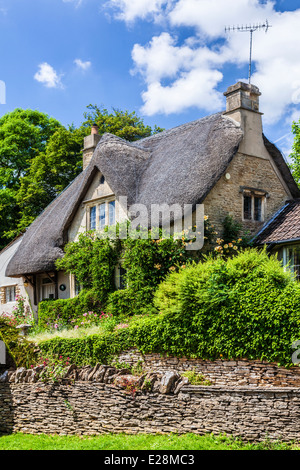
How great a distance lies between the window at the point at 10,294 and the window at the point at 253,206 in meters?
13.4

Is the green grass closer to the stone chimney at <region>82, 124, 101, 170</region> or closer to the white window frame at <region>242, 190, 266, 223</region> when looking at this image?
the white window frame at <region>242, 190, 266, 223</region>

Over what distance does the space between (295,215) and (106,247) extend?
6.57 meters

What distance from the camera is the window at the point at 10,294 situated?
27.3 meters

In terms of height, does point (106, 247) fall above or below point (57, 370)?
above

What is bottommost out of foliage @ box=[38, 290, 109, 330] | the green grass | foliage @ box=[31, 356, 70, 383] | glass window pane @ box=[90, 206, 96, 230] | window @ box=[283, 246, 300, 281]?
the green grass

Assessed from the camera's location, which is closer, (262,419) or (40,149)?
(262,419)

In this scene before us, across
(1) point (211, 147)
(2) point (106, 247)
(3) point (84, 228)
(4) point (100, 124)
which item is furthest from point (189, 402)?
(4) point (100, 124)

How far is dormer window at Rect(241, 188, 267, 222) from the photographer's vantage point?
19188 mm

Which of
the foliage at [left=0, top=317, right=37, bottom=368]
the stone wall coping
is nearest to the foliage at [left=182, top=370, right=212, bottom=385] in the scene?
the stone wall coping

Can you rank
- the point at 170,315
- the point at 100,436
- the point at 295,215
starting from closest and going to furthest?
1. the point at 100,436
2. the point at 170,315
3. the point at 295,215

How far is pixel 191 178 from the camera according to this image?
1806 centimetres

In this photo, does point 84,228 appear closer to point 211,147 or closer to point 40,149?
point 211,147

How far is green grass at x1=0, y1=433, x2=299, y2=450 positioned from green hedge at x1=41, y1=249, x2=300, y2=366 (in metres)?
1.87
